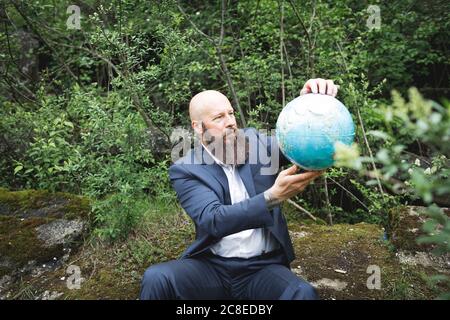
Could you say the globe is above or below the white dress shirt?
above

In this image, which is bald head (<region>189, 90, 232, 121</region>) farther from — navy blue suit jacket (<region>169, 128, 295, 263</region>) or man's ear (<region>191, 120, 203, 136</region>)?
navy blue suit jacket (<region>169, 128, 295, 263</region>)

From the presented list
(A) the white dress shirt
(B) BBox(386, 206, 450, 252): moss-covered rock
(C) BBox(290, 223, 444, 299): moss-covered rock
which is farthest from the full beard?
(B) BBox(386, 206, 450, 252): moss-covered rock

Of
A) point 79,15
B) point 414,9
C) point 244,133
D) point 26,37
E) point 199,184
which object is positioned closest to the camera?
point 199,184

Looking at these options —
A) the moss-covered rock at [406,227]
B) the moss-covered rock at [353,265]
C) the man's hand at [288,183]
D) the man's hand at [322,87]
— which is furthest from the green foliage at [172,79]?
the man's hand at [288,183]

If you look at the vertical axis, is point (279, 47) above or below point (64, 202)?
above

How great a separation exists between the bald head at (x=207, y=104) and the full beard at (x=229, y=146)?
0.45ft

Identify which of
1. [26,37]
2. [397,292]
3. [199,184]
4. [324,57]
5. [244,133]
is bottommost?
[397,292]

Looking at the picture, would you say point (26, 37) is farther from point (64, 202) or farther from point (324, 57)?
point (324, 57)

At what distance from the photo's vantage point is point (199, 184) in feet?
10.5

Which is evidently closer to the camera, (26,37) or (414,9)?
(414,9)

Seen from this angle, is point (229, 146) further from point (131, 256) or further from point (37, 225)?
point (37, 225)

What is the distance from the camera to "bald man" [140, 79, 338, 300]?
9.37 feet

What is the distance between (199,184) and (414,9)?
4.87 meters

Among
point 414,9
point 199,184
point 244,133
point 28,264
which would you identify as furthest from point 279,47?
point 28,264
